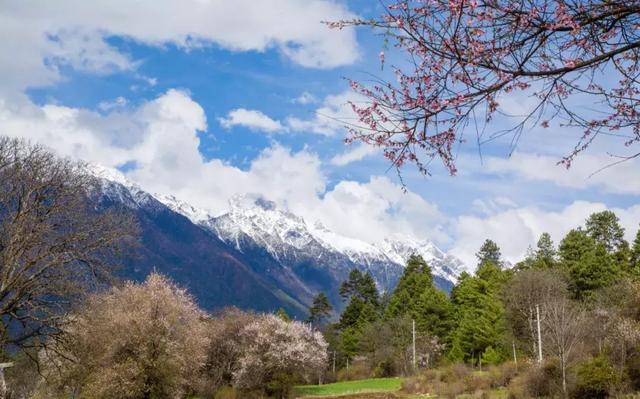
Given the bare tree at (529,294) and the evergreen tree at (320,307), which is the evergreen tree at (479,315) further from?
the evergreen tree at (320,307)

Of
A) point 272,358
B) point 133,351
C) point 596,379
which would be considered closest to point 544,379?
point 596,379

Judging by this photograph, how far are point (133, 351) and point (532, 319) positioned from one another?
3084cm

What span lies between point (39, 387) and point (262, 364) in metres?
18.0

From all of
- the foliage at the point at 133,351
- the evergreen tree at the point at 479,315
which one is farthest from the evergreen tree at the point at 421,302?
the foliage at the point at 133,351

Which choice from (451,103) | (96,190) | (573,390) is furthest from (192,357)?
(451,103)

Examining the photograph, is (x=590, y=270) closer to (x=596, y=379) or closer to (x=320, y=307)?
(x=596, y=379)

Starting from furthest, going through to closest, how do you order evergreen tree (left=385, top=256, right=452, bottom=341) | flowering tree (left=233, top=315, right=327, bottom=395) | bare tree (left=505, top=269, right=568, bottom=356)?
evergreen tree (left=385, top=256, right=452, bottom=341)
flowering tree (left=233, top=315, right=327, bottom=395)
bare tree (left=505, top=269, right=568, bottom=356)

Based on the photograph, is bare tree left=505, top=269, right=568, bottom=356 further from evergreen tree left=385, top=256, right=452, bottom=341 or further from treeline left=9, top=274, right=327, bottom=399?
treeline left=9, top=274, right=327, bottom=399

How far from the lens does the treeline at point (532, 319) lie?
79.8 ft

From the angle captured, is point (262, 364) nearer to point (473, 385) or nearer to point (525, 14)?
point (473, 385)

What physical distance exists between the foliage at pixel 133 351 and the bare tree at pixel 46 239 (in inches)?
274

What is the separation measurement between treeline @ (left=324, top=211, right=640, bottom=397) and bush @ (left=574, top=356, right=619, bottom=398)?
1.7 inches

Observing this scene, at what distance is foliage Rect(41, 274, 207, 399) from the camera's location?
88.8 ft

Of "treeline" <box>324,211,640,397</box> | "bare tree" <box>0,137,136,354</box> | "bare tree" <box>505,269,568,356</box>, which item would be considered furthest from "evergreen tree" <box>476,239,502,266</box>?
"bare tree" <box>0,137,136,354</box>
